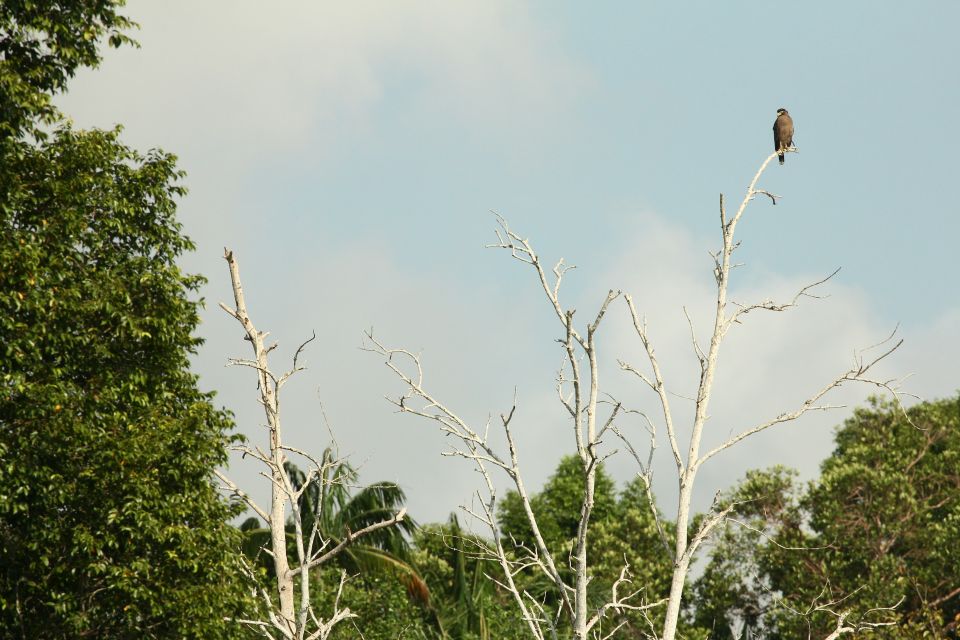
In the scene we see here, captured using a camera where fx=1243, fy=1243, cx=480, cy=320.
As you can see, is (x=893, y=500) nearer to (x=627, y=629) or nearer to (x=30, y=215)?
(x=627, y=629)

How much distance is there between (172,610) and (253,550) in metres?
13.2

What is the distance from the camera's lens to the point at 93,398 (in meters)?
14.2

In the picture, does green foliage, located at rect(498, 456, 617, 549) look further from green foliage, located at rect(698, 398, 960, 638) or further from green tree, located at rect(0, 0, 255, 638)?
green tree, located at rect(0, 0, 255, 638)

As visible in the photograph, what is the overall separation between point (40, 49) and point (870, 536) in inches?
1052

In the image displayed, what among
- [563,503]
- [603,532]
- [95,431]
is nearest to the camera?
[95,431]

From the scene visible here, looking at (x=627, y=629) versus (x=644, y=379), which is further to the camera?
(x=627, y=629)

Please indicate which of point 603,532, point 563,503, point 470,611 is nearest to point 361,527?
point 470,611

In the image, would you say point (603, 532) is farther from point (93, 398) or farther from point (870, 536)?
point (93, 398)

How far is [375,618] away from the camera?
76.4 feet

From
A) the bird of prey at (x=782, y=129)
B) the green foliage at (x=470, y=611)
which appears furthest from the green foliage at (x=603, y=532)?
the bird of prey at (x=782, y=129)

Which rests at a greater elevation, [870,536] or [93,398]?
[870,536]

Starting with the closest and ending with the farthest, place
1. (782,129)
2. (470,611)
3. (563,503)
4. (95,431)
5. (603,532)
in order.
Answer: (95,431) → (782,129) → (470,611) → (603,532) → (563,503)

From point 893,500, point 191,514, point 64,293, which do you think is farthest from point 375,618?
point 893,500

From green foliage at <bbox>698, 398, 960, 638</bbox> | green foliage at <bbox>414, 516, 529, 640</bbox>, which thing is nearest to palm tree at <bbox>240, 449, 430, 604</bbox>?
green foliage at <bbox>414, 516, 529, 640</bbox>
